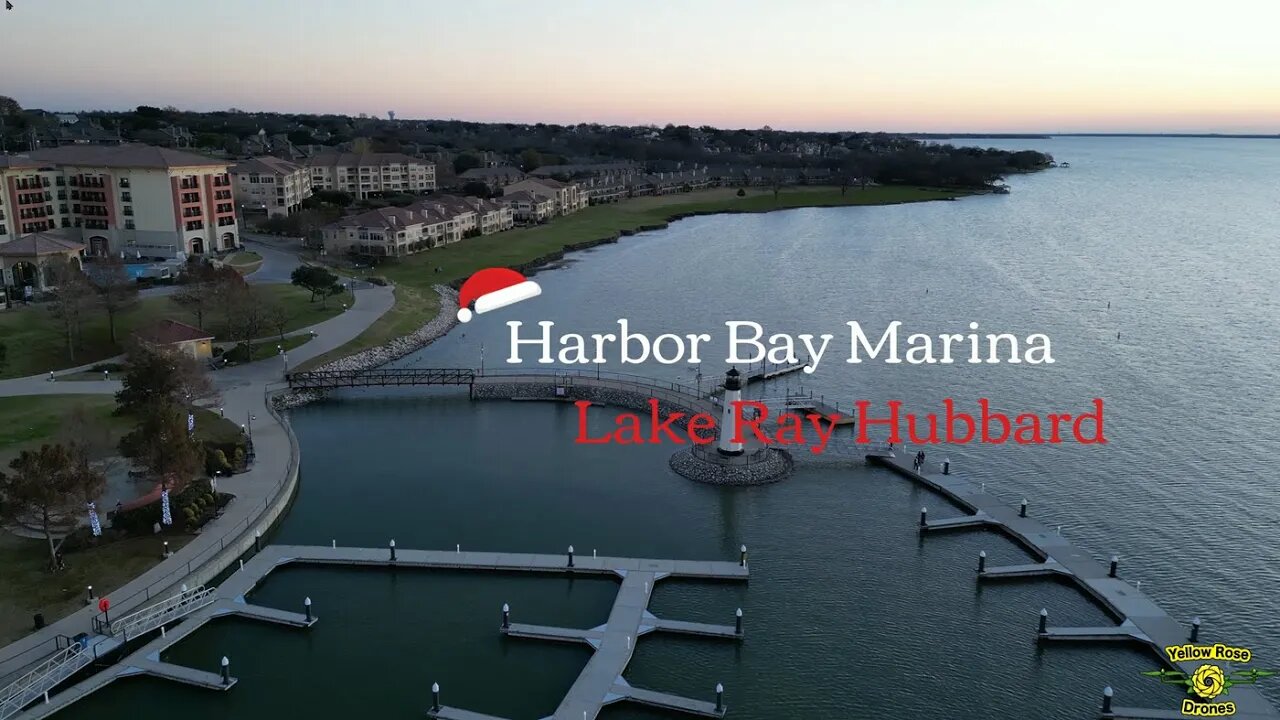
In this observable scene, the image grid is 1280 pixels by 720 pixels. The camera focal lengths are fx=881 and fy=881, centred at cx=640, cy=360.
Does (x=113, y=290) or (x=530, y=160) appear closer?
(x=113, y=290)

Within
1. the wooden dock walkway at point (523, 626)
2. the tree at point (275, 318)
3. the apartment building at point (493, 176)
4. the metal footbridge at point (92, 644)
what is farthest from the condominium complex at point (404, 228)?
the metal footbridge at point (92, 644)

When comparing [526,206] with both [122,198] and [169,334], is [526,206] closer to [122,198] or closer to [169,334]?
[122,198]

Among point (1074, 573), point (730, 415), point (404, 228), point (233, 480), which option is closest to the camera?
point (1074, 573)

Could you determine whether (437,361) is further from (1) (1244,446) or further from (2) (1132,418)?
(1) (1244,446)

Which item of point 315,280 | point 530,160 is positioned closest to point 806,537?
point 315,280

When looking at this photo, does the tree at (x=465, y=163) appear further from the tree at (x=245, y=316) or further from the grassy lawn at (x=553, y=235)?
the tree at (x=245, y=316)

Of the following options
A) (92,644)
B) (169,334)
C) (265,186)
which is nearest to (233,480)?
(92,644)

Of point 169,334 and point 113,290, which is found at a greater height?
point 113,290

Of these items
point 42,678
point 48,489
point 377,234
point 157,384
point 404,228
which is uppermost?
point 404,228

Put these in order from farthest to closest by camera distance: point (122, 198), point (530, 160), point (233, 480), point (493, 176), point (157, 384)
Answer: point (530, 160), point (493, 176), point (122, 198), point (157, 384), point (233, 480)
